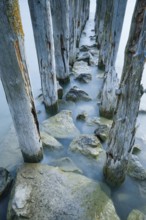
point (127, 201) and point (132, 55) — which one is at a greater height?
point (132, 55)

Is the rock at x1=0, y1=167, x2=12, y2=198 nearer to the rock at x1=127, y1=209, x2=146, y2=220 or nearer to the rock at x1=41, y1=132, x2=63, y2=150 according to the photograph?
the rock at x1=41, y1=132, x2=63, y2=150

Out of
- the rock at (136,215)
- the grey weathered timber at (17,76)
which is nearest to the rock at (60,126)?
the grey weathered timber at (17,76)

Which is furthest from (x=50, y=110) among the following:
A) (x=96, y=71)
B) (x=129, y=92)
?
(x=96, y=71)

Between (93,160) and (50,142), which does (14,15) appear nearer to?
(50,142)

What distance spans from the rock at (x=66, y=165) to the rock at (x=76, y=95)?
2.30 metres

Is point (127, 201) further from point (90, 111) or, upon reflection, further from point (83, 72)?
point (83, 72)

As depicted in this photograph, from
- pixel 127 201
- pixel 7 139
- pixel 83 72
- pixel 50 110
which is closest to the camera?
pixel 127 201

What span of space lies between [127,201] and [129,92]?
1772mm

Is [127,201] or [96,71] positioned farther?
[96,71]

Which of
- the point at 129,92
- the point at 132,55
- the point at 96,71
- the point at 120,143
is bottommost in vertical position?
the point at 96,71

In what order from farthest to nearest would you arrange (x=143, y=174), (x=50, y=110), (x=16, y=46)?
(x=50, y=110) → (x=143, y=174) → (x=16, y=46)

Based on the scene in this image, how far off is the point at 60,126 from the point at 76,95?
4.94 feet

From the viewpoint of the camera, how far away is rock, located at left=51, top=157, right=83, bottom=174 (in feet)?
10.7

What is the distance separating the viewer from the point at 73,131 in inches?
168
